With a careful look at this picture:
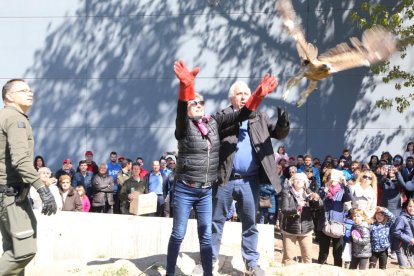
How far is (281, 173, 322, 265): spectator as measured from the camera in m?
8.34

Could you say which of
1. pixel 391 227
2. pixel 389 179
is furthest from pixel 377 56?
pixel 389 179

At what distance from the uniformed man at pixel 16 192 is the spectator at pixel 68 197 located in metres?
4.90

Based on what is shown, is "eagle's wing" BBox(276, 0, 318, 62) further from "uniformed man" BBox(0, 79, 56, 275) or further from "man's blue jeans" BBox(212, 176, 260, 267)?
"uniformed man" BBox(0, 79, 56, 275)

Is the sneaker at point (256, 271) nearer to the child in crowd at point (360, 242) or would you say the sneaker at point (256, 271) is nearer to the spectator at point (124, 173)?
the child in crowd at point (360, 242)

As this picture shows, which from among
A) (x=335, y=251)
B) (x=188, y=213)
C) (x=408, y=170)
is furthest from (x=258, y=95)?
(x=408, y=170)

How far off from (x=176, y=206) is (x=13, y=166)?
54.8 inches

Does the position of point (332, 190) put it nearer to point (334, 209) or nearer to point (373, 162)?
point (334, 209)

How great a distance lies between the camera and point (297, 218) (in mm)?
8422

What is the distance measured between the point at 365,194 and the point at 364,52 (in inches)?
172

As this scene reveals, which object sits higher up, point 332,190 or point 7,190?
point 7,190

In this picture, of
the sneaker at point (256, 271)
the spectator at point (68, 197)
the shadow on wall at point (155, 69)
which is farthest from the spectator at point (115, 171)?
the sneaker at point (256, 271)

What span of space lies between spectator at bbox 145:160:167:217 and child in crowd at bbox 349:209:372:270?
425 centimetres

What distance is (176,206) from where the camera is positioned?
5793 mm

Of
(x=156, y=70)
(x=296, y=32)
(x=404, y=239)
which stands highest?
(x=156, y=70)
